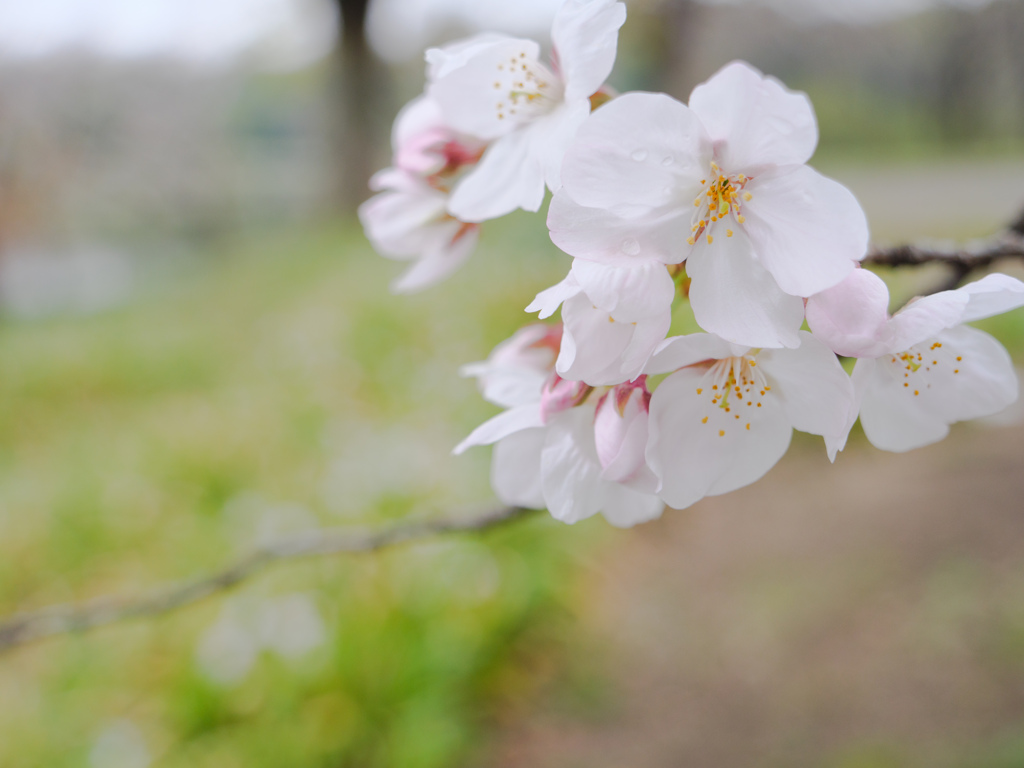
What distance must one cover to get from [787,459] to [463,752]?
1.83 metres

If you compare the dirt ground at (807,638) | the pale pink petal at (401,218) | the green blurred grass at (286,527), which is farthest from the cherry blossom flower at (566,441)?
the dirt ground at (807,638)

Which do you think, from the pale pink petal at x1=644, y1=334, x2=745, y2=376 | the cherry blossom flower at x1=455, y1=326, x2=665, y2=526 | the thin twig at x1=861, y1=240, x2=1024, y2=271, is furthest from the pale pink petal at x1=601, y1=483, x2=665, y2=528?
the thin twig at x1=861, y1=240, x2=1024, y2=271

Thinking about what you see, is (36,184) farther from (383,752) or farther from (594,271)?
(594,271)

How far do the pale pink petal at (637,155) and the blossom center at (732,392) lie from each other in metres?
0.10

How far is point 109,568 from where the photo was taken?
215 cm

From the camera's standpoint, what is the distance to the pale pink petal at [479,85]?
0.38 meters

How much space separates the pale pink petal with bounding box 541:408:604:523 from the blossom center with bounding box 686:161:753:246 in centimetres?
12

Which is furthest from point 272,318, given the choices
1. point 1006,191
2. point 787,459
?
point 1006,191

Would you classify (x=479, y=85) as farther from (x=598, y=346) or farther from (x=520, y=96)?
(x=598, y=346)

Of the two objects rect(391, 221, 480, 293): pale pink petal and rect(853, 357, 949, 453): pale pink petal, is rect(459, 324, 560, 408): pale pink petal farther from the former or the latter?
rect(853, 357, 949, 453): pale pink petal

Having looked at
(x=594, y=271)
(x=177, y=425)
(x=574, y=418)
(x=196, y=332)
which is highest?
(x=594, y=271)

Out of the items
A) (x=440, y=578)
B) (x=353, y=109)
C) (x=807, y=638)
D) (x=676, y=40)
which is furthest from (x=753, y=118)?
(x=353, y=109)

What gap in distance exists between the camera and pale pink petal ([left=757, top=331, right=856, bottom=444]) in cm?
30

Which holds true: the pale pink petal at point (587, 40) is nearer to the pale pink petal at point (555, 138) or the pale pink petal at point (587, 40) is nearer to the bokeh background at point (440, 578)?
the pale pink petal at point (555, 138)
